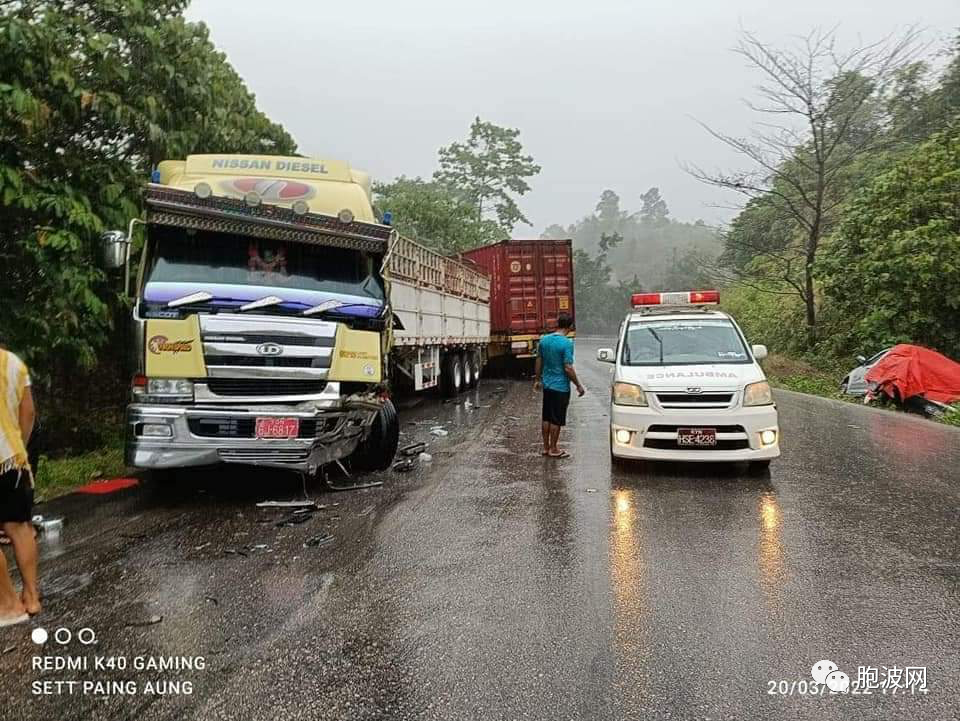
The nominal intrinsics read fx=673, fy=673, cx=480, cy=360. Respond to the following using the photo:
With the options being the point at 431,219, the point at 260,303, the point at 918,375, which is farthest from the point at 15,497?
the point at 431,219

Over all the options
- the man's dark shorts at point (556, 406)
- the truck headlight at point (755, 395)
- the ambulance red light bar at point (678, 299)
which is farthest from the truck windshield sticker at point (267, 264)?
the truck headlight at point (755, 395)

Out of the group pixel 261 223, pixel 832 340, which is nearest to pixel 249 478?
pixel 261 223

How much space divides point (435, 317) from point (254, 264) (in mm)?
6257

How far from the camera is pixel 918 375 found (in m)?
13.0

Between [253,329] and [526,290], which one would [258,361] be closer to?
[253,329]

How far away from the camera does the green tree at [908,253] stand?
15.9 metres

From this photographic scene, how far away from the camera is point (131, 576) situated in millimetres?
4285

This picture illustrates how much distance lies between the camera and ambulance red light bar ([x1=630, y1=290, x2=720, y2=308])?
8703mm

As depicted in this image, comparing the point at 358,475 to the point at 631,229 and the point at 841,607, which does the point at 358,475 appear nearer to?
the point at 841,607

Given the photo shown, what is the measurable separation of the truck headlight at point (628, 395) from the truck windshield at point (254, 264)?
2.73 metres

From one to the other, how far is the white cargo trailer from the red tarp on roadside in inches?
346

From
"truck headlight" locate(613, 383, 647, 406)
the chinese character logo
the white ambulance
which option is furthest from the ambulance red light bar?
the chinese character logo

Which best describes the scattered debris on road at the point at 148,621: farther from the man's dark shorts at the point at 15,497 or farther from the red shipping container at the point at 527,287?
the red shipping container at the point at 527,287

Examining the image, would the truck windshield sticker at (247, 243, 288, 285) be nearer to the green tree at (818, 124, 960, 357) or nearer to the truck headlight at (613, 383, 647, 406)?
the truck headlight at (613, 383, 647, 406)
